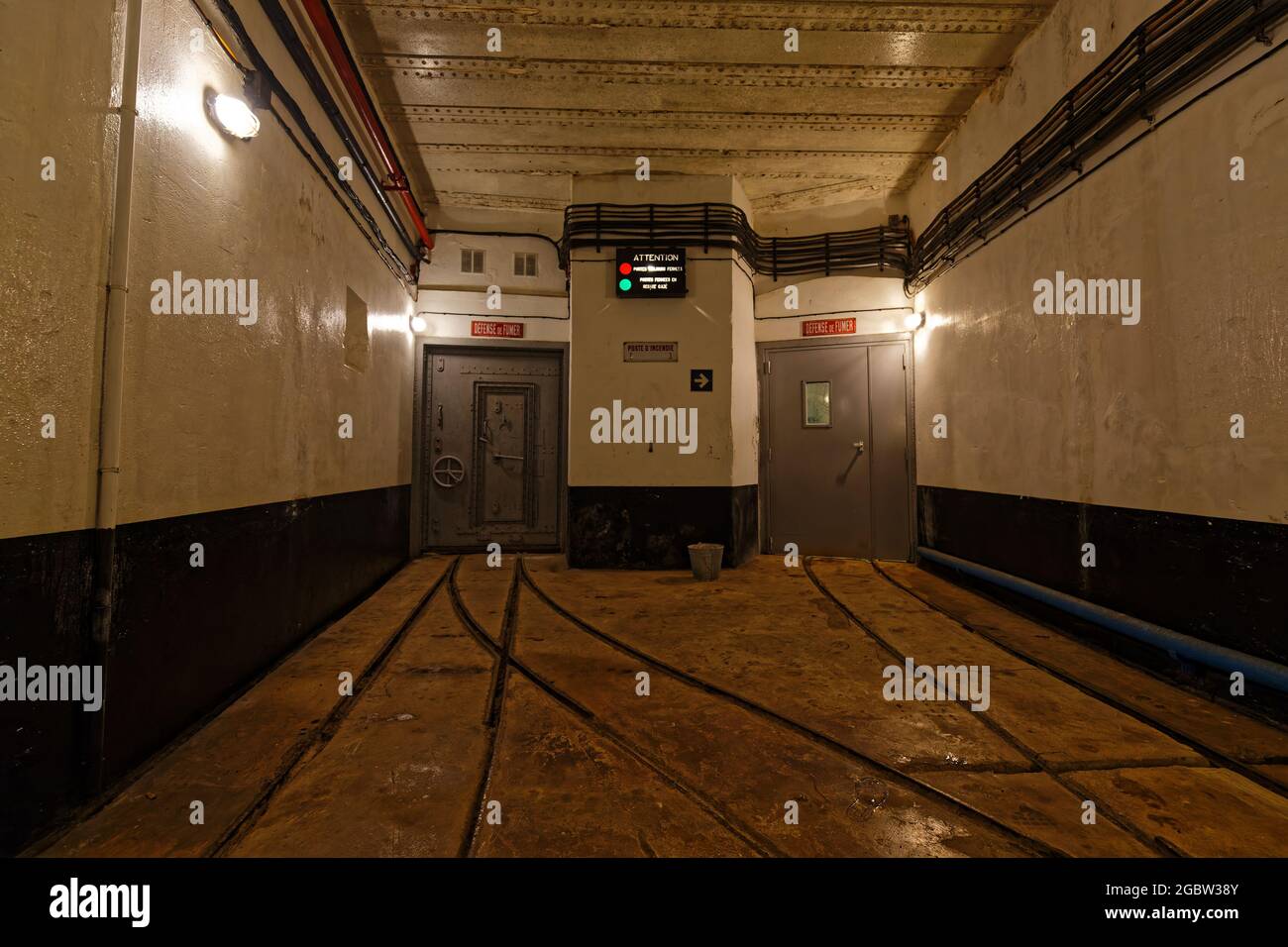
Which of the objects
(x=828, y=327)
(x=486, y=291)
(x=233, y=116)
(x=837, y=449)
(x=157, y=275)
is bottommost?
(x=837, y=449)

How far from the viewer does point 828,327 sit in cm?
605

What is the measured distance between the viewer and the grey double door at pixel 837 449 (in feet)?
19.1

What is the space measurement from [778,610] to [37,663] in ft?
12.3

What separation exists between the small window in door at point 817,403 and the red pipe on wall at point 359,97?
15.7 feet

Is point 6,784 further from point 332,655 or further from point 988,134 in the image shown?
point 988,134

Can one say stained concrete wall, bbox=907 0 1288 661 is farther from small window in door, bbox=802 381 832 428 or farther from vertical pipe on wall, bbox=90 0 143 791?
vertical pipe on wall, bbox=90 0 143 791

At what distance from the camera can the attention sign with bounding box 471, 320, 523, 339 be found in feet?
20.9

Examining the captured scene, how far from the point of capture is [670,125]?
4941 millimetres

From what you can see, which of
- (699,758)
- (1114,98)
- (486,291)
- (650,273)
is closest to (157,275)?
(699,758)

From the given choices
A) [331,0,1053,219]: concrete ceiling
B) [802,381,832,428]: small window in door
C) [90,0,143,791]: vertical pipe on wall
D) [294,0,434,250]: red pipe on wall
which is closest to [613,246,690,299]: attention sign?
[331,0,1053,219]: concrete ceiling

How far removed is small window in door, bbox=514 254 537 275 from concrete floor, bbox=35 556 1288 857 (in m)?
4.70

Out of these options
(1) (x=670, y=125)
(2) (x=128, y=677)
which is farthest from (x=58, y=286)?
(1) (x=670, y=125)

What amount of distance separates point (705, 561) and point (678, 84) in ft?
13.8

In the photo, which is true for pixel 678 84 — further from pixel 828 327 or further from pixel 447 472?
pixel 447 472
